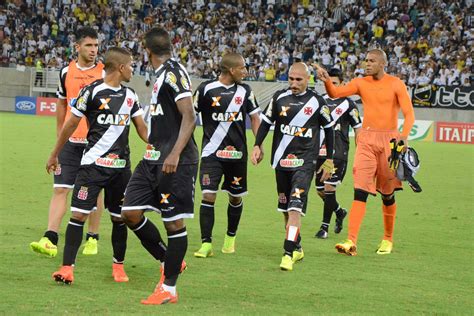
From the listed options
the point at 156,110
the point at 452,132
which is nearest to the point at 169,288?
the point at 156,110

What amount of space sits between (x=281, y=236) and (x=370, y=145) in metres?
1.87

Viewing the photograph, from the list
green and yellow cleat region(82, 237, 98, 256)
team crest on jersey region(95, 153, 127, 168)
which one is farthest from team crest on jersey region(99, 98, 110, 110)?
green and yellow cleat region(82, 237, 98, 256)

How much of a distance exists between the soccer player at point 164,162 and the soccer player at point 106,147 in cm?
68

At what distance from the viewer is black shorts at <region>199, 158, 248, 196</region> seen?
10203 millimetres

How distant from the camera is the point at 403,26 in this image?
42.6m

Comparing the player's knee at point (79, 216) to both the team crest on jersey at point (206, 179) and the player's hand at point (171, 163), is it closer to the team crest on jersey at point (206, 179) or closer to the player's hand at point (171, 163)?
Answer: the player's hand at point (171, 163)

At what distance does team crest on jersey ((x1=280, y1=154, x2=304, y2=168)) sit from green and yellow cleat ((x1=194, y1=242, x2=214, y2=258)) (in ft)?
3.96

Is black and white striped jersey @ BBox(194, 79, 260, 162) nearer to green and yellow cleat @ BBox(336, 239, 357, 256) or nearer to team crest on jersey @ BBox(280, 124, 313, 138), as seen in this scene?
team crest on jersey @ BBox(280, 124, 313, 138)

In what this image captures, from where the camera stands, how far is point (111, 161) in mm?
8234

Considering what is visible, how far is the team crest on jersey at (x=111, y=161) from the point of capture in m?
8.20

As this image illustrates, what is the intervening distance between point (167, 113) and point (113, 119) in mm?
951

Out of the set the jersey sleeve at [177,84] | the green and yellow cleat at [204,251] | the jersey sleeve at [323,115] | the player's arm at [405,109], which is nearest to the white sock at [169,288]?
the jersey sleeve at [177,84]

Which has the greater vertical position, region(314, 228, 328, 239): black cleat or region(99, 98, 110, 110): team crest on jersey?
region(99, 98, 110, 110): team crest on jersey

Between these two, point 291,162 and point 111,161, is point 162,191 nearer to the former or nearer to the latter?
point 111,161
